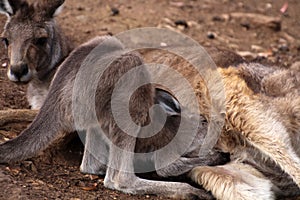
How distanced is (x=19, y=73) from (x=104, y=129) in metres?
0.92

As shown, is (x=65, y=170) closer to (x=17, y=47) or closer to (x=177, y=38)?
A: (x=17, y=47)

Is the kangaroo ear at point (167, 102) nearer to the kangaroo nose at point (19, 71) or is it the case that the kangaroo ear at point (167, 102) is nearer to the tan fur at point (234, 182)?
the tan fur at point (234, 182)

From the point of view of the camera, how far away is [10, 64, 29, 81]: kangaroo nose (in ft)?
15.9

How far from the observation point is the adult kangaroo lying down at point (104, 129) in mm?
4367

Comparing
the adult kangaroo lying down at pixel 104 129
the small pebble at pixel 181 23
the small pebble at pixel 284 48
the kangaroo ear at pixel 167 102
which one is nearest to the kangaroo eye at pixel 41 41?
the adult kangaroo lying down at pixel 104 129

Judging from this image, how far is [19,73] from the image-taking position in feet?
16.0

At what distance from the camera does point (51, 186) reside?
4191 mm

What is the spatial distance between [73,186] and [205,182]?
3.11ft

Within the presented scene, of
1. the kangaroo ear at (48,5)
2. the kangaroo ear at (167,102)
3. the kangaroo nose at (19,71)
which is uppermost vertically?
the kangaroo ear at (48,5)

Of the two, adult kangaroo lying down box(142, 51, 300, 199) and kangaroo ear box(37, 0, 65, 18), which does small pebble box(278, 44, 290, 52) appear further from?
kangaroo ear box(37, 0, 65, 18)

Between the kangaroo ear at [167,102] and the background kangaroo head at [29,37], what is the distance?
41.9 inches

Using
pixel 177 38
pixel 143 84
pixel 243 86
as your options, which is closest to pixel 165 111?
pixel 143 84

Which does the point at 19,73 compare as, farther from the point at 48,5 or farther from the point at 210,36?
the point at 210,36

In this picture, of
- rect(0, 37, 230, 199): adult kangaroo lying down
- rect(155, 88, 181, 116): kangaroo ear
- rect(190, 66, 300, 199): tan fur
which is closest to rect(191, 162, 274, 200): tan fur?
rect(190, 66, 300, 199): tan fur
